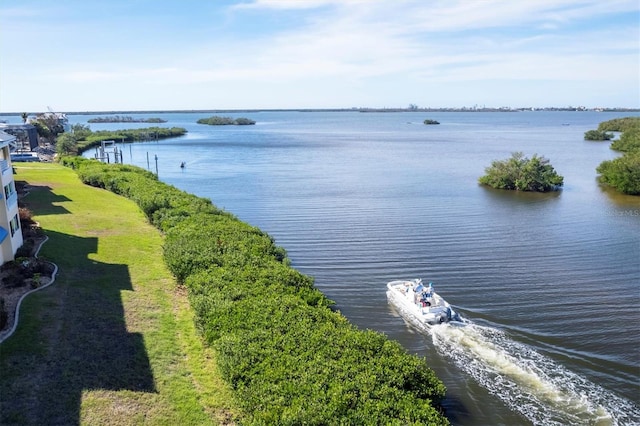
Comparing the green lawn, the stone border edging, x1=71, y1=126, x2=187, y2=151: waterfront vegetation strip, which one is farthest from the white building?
x1=71, y1=126, x2=187, y2=151: waterfront vegetation strip

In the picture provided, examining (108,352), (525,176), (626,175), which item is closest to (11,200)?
(108,352)

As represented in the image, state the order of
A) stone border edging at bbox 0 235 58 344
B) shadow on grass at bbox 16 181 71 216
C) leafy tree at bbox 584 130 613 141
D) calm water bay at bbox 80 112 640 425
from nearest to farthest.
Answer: stone border edging at bbox 0 235 58 344
calm water bay at bbox 80 112 640 425
shadow on grass at bbox 16 181 71 216
leafy tree at bbox 584 130 613 141

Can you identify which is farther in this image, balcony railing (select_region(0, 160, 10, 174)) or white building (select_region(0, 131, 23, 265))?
balcony railing (select_region(0, 160, 10, 174))

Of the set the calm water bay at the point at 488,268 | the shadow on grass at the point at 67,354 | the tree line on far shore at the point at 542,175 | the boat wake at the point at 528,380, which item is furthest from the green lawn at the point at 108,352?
the tree line on far shore at the point at 542,175

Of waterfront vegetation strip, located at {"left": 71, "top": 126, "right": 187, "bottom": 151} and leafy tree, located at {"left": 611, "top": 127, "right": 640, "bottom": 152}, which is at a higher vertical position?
waterfront vegetation strip, located at {"left": 71, "top": 126, "right": 187, "bottom": 151}

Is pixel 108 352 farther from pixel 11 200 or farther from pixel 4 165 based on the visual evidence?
pixel 4 165

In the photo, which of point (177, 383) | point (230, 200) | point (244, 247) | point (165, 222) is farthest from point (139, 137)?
point (177, 383)

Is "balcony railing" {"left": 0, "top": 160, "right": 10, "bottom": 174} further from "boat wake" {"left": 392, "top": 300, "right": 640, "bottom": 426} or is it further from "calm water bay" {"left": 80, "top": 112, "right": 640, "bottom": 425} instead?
"boat wake" {"left": 392, "top": 300, "right": 640, "bottom": 426}
